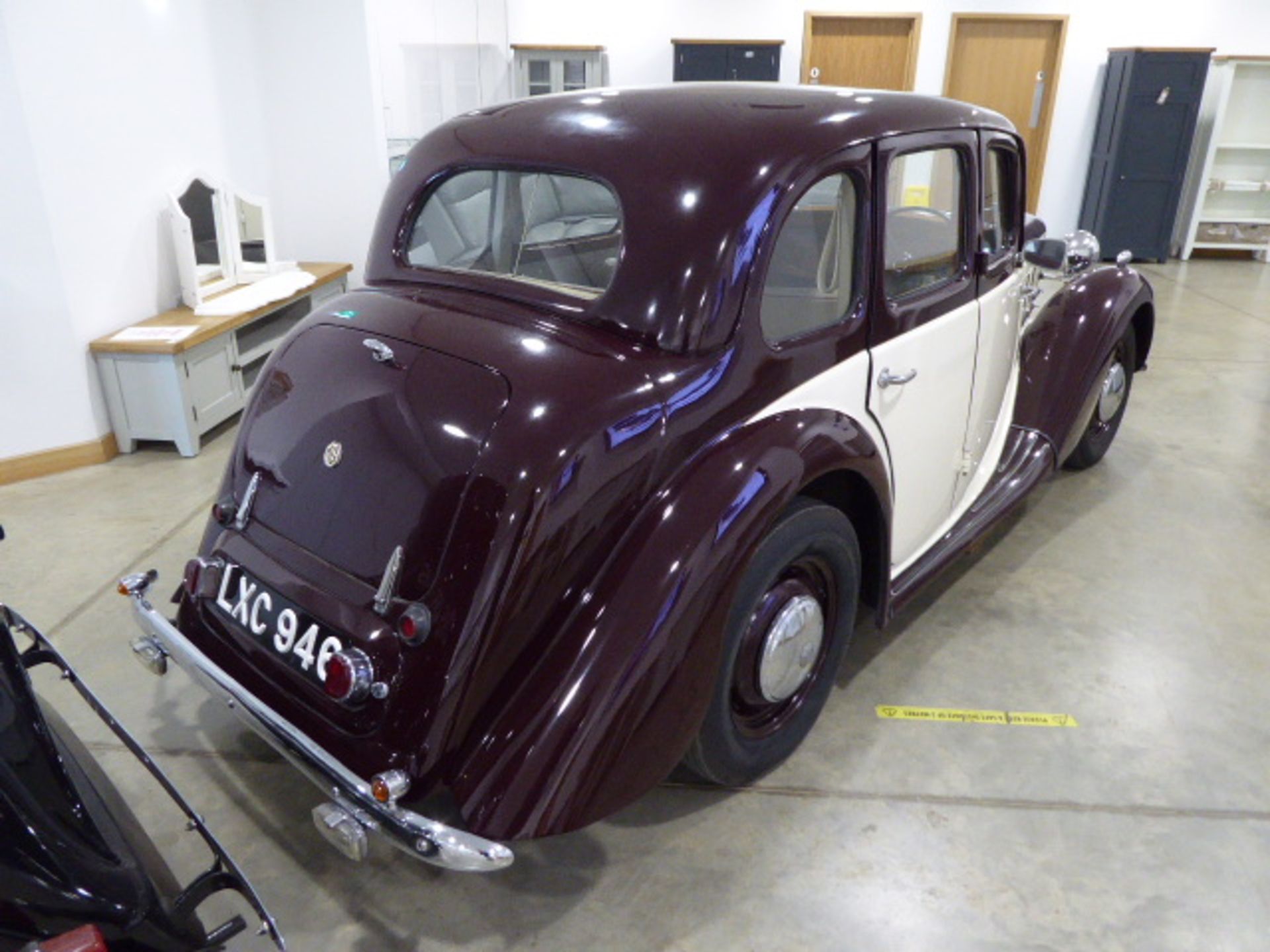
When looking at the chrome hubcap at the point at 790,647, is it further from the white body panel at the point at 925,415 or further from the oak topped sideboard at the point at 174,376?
Result: the oak topped sideboard at the point at 174,376

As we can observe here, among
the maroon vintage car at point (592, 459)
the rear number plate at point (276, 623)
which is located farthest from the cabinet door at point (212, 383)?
the rear number plate at point (276, 623)

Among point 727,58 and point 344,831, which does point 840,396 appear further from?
point 727,58

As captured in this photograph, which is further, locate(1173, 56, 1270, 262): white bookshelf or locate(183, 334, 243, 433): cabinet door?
locate(1173, 56, 1270, 262): white bookshelf

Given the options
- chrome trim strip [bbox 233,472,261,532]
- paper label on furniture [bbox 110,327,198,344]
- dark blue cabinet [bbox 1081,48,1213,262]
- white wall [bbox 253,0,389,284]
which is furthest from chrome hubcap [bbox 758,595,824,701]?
dark blue cabinet [bbox 1081,48,1213,262]

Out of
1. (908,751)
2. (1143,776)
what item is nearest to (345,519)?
(908,751)

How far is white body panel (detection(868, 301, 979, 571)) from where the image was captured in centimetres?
228

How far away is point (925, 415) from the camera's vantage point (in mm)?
2461

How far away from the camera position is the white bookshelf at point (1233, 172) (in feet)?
29.3

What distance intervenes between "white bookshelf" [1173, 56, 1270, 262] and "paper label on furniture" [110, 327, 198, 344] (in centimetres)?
914

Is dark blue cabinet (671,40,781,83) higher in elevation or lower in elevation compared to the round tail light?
higher

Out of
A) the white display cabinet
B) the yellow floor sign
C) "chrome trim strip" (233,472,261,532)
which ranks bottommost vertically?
the yellow floor sign

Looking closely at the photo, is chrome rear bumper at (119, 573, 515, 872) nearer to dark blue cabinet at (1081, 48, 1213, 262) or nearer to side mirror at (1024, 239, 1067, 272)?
side mirror at (1024, 239, 1067, 272)

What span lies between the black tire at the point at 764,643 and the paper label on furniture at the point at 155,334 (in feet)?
9.93

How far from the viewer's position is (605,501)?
1704 millimetres
